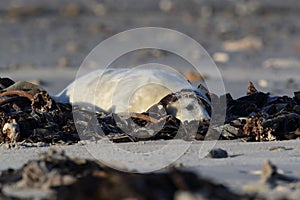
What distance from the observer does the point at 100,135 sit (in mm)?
4160

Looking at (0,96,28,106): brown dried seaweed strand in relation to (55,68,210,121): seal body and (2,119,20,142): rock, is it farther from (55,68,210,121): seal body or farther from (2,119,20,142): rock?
(2,119,20,142): rock

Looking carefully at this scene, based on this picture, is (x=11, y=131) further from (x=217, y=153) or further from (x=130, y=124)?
(x=217, y=153)

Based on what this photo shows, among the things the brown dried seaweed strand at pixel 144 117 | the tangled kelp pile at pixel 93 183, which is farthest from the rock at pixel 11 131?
the tangled kelp pile at pixel 93 183

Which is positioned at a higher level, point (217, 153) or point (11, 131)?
point (11, 131)

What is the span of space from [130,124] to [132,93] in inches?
12.8

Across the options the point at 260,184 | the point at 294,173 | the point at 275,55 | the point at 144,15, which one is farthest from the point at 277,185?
the point at 144,15

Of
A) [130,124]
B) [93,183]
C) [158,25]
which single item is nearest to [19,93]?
[130,124]

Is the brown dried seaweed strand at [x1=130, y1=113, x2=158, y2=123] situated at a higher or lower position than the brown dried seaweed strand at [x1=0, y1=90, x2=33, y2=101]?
lower

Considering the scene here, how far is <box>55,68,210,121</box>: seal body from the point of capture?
14.3 ft

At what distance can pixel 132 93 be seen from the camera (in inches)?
179

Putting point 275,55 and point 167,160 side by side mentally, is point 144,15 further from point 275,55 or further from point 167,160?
point 167,160

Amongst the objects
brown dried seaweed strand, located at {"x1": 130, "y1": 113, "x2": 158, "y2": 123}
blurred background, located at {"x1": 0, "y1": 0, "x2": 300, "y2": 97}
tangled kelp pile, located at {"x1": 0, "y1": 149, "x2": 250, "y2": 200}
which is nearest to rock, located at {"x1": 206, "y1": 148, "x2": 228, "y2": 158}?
tangled kelp pile, located at {"x1": 0, "y1": 149, "x2": 250, "y2": 200}

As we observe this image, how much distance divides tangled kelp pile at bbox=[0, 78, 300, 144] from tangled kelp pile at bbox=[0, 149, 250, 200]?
1.11 m

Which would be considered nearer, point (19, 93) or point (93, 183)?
point (93, 183)
